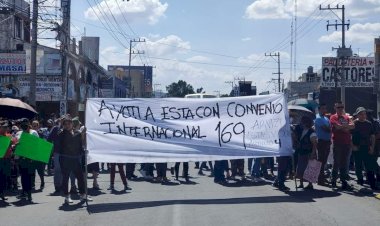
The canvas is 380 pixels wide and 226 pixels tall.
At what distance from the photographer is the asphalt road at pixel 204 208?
34.2 ft

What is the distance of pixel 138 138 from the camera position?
13156mm

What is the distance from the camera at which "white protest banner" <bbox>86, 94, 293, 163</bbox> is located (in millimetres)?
13023

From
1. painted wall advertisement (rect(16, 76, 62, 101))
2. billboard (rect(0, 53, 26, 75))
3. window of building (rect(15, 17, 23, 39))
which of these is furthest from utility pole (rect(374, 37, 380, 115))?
window of building (rect(15, 17, 23, 39))

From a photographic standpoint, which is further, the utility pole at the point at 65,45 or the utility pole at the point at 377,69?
the utility pole at the point at 377,69

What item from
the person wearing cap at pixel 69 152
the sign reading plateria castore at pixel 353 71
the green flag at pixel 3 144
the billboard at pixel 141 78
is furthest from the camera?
the billboard at pixel 141 78

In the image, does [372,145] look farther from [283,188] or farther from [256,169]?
[256,169]

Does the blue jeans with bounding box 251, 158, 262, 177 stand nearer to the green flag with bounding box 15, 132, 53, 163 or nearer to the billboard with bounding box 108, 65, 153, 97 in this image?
the green flag with bounding box 15, 132, 53, 163

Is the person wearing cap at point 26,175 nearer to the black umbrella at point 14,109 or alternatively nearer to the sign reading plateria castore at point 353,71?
the black umbrella at point 14,109

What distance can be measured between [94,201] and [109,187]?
263 cm

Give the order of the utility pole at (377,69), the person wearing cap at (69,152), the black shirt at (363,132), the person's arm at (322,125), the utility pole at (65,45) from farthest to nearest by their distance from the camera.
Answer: the utility pole at (377,69)
the utility pole at (65,45)
the person's arm at (322,125)
the black shirt at (363,132)
the person wearing cap at (69,152)

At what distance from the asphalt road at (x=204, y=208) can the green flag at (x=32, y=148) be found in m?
0.95

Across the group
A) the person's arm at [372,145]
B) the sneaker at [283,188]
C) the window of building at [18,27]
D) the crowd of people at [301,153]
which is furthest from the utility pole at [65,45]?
the person's arm at [372,145]

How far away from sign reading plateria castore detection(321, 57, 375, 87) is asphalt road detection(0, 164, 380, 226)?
112 feet

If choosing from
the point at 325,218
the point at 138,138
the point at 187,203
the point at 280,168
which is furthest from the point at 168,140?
the point at 325,218
